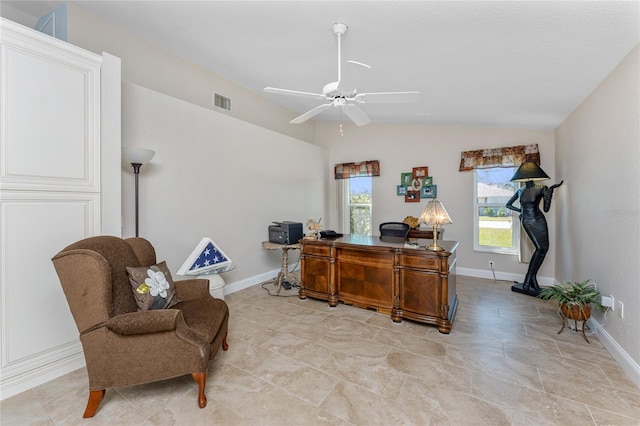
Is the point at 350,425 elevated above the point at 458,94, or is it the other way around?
the point at 458,94

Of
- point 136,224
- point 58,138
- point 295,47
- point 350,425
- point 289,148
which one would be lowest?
point 350,425

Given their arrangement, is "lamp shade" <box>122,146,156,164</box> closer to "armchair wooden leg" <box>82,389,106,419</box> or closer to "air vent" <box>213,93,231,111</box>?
"air vent" <box>213,93,231,111</box>

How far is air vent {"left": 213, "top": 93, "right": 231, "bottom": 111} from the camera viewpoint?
12.7 ft

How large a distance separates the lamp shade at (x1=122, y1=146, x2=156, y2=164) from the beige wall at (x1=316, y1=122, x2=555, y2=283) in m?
3.78

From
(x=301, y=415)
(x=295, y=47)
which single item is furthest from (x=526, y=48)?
(x=301, y=415)

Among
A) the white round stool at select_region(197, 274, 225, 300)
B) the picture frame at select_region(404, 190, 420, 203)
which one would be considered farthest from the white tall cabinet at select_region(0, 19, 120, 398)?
the picture frame at select_region(404, 190, 420, 203)

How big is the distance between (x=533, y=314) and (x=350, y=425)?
8.61 feet

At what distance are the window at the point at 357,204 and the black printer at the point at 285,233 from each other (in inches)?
77.9

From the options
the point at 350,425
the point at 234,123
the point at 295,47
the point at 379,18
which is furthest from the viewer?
the point at 234,123

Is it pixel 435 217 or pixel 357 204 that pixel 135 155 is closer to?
pixel 435 217

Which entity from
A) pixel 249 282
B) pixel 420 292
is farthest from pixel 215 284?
pixel 420 292

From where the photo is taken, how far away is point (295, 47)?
2.55 meters

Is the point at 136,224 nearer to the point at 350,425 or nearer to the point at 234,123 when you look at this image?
the point at 234,123

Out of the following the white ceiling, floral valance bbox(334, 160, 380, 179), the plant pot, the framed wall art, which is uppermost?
the white ceiling
